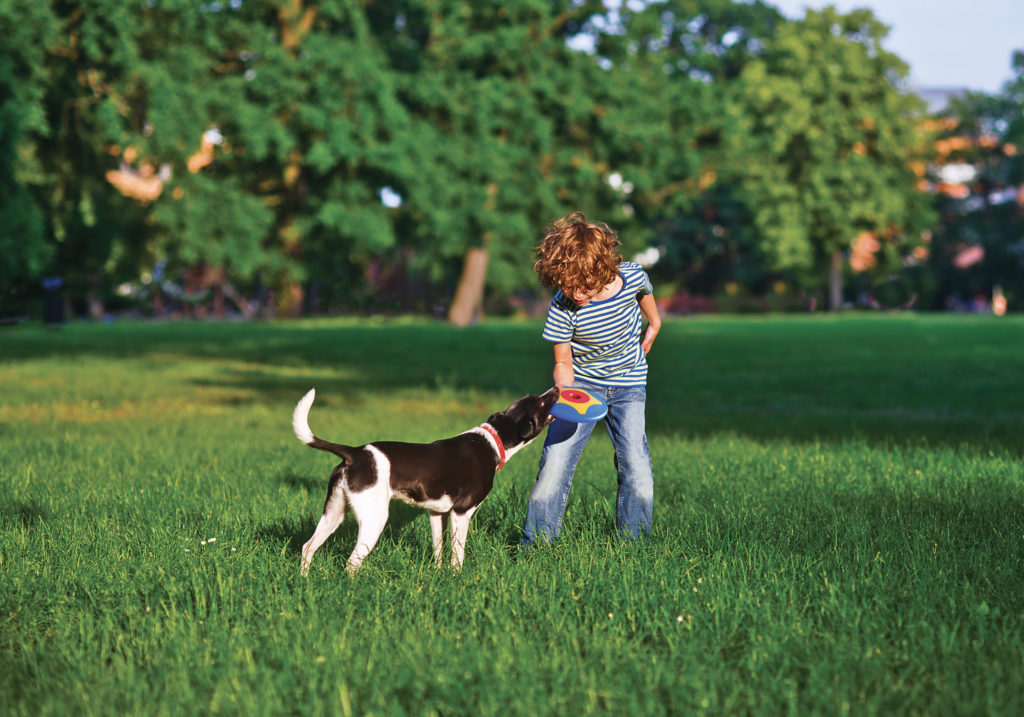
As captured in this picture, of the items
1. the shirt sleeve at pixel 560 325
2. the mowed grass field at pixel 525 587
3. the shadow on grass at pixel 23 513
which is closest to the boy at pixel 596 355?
the shirt sleeve at pixel 560 325

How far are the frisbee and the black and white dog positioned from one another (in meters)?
0.05

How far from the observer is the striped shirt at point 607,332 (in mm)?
4863

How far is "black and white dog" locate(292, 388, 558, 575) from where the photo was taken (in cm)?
414

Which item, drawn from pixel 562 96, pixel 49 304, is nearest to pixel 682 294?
pixel 562 96

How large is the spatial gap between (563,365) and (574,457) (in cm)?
56

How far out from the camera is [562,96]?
1446 inches

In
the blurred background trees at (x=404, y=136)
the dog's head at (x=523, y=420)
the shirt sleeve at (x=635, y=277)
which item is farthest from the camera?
the blurred background trees at (x=404, y=136)

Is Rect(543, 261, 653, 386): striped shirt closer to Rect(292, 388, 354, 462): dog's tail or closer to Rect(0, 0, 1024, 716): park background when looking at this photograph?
Rect(0, 0, 1024, 716): park background

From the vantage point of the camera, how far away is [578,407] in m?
4.62

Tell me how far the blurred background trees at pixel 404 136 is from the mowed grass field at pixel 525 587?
57.3 ft

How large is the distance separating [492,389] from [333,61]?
21.9m

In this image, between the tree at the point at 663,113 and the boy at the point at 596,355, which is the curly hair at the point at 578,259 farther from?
the tree at the point at 663,113

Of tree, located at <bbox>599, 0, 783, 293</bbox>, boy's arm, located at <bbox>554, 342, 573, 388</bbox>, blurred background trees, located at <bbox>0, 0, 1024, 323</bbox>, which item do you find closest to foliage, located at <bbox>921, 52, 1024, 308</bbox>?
blurred background trees, located at <bbox>0, 0, 1024, 323</bbox>

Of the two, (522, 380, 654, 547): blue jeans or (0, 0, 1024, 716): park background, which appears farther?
(522, 380, 654, 547): blue jeans
